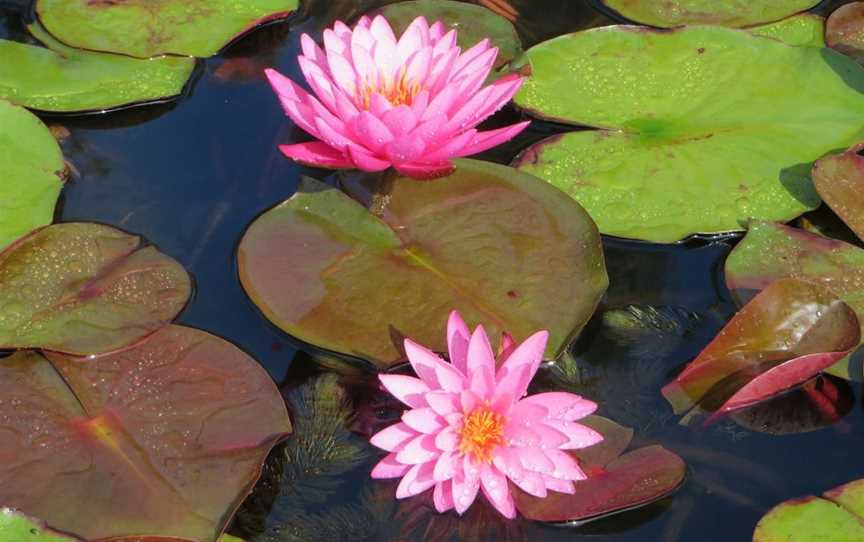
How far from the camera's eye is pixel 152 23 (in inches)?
130

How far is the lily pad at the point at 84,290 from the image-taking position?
242 cm

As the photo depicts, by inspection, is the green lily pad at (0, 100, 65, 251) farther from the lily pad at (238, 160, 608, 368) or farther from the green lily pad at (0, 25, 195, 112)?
the lily pad at (238, 160, 608, 368)

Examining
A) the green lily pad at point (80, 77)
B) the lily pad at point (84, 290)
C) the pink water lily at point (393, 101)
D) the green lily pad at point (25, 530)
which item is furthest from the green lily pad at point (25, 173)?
the green lily pad at point (25, 530)

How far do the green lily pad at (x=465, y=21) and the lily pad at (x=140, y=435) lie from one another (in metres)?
1.49

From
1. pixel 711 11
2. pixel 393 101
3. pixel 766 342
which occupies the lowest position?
pixel 766 342

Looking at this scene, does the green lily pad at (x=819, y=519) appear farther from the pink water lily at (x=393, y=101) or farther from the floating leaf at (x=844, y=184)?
the pink water lily at (x=393, y=101)

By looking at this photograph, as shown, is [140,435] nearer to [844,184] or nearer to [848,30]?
[844,184]

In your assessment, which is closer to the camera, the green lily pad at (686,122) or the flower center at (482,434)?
the flower center at (482,434)

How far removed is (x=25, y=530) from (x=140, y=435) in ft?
1.09

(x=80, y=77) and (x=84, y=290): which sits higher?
(x=80, y=77)

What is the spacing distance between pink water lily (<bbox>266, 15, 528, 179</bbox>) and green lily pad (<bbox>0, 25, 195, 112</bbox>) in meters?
0.79

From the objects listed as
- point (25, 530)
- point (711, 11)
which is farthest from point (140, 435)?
point (711, 11)

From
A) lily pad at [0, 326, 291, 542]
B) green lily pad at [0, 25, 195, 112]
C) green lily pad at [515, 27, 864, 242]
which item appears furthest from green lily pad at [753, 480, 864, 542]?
green lily pad at [0, 25, 195, 112]

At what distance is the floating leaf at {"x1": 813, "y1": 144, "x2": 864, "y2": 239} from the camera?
8.95ft
